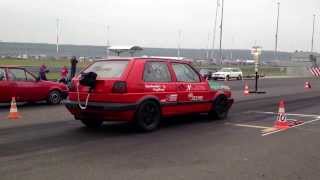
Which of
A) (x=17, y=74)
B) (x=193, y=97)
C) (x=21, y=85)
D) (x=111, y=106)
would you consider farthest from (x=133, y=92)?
(x=17, y=74)

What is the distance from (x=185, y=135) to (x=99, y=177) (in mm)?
4237

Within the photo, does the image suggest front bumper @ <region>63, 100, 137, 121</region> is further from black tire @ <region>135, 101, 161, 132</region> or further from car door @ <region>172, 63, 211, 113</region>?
car door @ <region>172, 63, 211, 113</region>

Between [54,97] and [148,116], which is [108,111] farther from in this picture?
[54,97]

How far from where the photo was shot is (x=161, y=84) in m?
11.6

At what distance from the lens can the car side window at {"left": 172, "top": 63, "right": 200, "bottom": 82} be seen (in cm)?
1228

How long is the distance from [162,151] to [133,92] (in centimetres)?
221

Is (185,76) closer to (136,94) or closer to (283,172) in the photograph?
(136,94)

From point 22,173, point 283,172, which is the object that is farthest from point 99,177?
point 283,172

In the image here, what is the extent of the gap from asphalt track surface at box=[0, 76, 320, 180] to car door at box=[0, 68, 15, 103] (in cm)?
350

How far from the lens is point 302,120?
1419 cm

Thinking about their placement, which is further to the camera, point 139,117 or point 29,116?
point 29,116

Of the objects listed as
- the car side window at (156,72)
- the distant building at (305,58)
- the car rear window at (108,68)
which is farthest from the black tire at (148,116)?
the distant building at (305,58)

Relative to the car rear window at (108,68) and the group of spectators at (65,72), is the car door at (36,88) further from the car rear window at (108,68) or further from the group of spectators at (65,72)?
the group of spectators at (65,72)

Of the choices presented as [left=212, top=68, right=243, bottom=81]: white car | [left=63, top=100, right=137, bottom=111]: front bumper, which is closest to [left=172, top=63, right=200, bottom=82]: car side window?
[left=63, top=100, right=137, bottom=111]: front bumper
